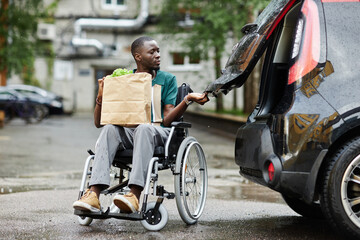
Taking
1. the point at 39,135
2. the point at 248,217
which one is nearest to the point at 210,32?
the point at 39,135

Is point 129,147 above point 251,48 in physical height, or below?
below

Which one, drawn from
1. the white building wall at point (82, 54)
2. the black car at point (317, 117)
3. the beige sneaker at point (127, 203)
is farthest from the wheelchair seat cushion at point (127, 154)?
the white building wall at point (82, 54)

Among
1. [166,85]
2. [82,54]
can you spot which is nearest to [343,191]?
[166,85]

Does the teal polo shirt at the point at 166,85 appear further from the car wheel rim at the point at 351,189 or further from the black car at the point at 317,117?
the car wheel rim at the point at 351,189

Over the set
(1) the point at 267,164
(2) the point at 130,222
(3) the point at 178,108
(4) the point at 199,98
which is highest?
(4) the point at 199,98

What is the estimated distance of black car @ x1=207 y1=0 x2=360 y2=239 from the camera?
4285 mm

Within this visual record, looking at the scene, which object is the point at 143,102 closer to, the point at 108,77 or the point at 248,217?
the point at 108,77

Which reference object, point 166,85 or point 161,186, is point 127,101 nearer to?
point 166,85

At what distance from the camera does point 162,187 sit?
16.2ft

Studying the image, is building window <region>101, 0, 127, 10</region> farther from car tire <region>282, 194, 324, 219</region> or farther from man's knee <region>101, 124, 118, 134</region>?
man's knee <region>101, 124, 118, 134</region>

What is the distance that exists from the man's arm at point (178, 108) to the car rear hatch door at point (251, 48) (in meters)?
0.12

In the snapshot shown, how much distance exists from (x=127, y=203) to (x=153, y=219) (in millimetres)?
339

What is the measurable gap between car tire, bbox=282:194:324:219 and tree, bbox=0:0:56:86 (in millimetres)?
19010

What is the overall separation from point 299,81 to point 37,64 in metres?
33.9
